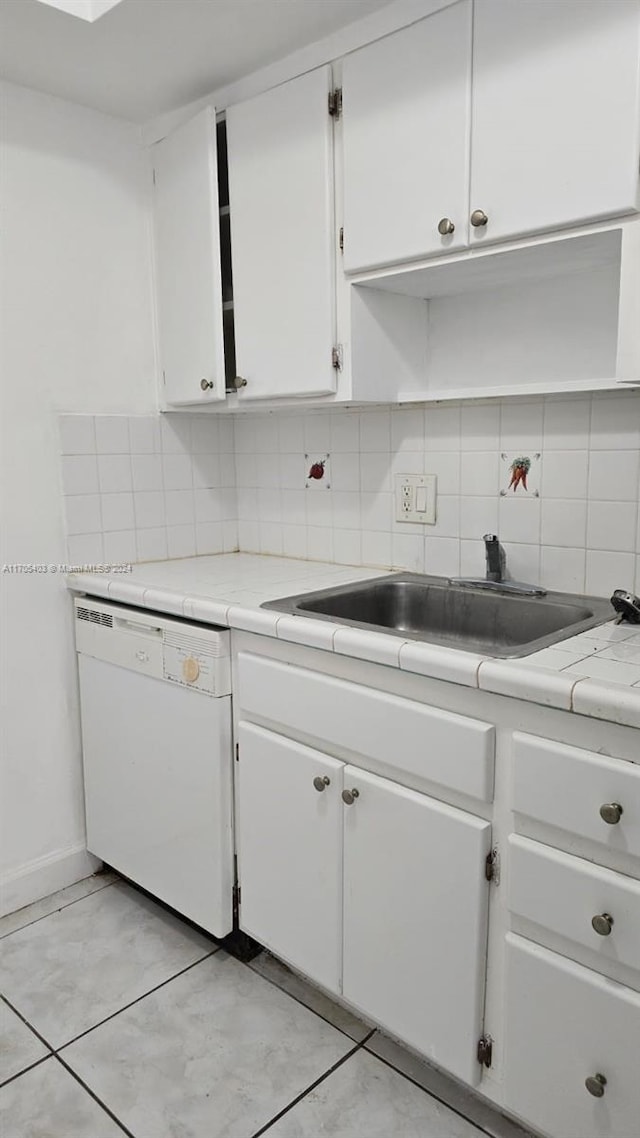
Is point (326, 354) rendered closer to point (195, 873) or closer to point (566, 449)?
point (566, 449)

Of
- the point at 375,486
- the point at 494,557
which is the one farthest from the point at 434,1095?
the point at 375,486

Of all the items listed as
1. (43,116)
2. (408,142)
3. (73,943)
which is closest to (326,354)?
(408,142)

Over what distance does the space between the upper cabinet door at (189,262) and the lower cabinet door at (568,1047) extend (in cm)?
155

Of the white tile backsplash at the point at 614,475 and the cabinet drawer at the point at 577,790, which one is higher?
the white tile backsplash at the point at 614,475

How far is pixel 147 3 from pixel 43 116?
1.79 feet

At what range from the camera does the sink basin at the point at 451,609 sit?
1619 mm

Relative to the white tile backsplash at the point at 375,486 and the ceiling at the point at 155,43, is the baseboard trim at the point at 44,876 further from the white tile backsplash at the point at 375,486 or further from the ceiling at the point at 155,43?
the ceiling at the point at 155,43

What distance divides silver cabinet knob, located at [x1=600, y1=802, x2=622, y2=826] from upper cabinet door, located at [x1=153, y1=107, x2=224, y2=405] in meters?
1.45

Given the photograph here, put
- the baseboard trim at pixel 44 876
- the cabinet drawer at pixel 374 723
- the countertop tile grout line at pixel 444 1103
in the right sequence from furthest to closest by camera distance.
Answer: the baseboard trim at pixel 44 876, the countertop tile grout line at pixel 444 1103, the cabinet drawer at pixel 374 723

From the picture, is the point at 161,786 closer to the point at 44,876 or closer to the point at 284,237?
the point at 44,876

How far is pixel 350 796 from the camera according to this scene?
1434 mm

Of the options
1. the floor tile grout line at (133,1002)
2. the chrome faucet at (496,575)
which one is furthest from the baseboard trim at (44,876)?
the chrome faucet at (496,575)

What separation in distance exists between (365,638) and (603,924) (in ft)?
1.90

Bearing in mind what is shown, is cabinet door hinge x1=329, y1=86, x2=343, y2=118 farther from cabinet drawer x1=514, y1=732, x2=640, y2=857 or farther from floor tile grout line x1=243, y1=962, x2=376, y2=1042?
floor tile grout line x1=243, y1=962, x2=376, y2=1042
